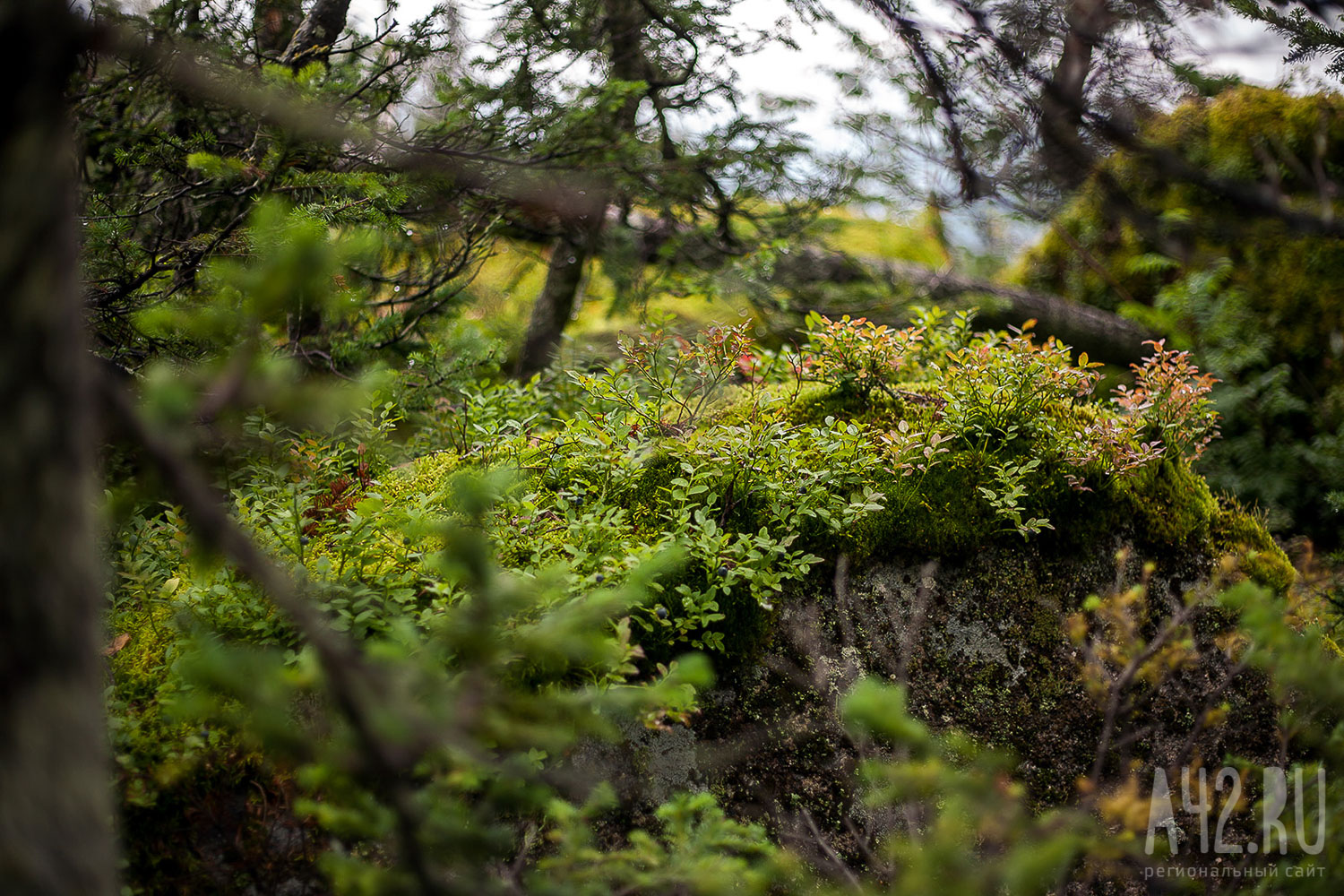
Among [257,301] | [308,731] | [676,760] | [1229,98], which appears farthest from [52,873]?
[1229,98]

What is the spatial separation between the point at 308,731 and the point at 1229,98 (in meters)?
8.49

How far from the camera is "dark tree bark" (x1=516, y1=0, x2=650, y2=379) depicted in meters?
4.77

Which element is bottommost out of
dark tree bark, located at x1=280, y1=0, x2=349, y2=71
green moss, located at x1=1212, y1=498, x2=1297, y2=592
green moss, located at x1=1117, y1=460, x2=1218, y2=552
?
green moss, located at x1=1212, y1=498, x2=1297, y2=592

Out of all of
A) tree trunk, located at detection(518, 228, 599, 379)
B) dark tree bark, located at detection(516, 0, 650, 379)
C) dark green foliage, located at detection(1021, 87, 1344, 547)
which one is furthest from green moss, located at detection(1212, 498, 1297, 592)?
tree trunk, located at detection(518, 228, 599, 379)

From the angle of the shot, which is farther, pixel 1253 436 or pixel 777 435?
pixel 1253 436

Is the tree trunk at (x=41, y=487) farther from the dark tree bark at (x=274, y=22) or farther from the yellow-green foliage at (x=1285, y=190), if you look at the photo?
the yellow-green foliage at (x=1285, y=190)

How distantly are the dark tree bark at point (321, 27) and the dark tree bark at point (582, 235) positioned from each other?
1.42 metres

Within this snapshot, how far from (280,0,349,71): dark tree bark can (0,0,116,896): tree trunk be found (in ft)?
9.81

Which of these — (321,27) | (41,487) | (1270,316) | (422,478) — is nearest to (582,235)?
(321,27)

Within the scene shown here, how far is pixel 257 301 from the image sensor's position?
115cm

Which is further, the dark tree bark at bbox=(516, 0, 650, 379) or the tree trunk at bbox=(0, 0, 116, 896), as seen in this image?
the dark tree bark at bbox=(516, 0, 650, 379)

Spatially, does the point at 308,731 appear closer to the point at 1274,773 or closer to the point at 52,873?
the point at 52,873

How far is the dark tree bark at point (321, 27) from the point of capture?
11.8 ft

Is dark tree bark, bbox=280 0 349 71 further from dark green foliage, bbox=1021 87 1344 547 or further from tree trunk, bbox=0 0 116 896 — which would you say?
dark green foliage, bbox=1021 87 1344 547
